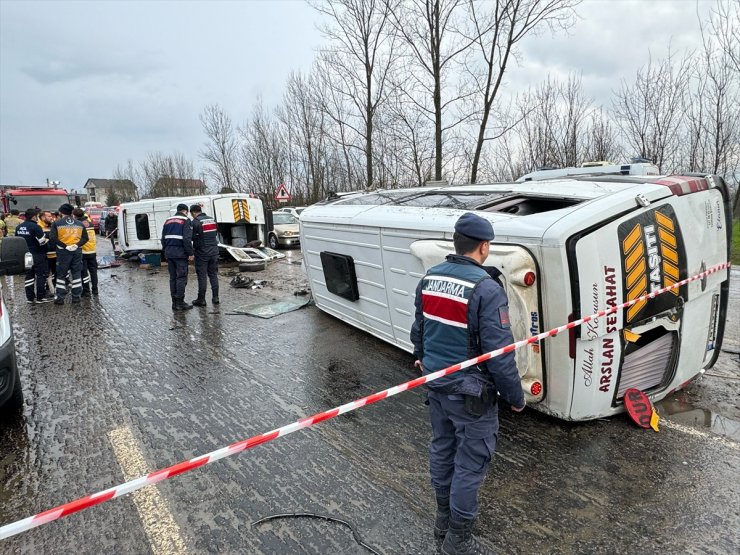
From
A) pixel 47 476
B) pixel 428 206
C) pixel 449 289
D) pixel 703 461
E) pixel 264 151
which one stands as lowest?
pixel 703 461

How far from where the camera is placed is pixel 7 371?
12.6 ft

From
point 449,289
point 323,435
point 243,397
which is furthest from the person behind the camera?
point 243,397

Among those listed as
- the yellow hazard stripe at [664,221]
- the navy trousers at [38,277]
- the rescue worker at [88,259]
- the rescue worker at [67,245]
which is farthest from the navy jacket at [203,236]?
the yellow hazard stripe at [664,221]

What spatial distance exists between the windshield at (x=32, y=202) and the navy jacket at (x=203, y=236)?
16.0 metres

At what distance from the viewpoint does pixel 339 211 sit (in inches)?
241

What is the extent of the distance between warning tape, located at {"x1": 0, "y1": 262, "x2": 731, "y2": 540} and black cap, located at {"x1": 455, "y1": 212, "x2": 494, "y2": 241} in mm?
581

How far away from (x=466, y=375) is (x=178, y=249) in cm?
716

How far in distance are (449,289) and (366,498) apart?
4.98ft

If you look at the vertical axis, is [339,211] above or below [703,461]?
above

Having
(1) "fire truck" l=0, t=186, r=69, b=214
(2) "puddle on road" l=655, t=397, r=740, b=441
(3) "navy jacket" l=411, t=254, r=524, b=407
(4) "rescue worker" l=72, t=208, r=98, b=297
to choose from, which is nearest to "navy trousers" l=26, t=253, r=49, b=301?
(4) "rescue worker" l=72, t=208, r=98, b=297

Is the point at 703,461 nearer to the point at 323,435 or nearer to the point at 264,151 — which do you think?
the point at 323,435

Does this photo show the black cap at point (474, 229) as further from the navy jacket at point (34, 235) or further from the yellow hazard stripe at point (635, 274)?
the navy jacket at point (34, 235)

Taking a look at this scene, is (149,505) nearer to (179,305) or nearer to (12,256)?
(12,256)

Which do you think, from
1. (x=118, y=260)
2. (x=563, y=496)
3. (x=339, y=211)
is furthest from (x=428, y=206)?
(x=118, y=260)
